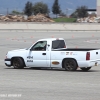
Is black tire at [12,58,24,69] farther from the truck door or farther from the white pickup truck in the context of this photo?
the truck door

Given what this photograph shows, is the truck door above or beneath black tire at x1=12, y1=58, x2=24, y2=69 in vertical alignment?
above

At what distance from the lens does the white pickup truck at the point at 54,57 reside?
63.2ft

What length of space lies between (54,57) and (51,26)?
60.1 meters

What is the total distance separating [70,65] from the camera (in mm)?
19578

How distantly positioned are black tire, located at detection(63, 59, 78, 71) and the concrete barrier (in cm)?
5810

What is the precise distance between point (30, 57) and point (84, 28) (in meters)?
58.5

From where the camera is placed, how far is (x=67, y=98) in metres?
11.6

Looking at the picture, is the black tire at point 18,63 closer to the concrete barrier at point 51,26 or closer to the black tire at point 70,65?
the black tire at point 70,65

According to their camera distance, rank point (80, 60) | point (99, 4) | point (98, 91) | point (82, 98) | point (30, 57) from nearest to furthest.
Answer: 1. point (82, 98)
2. point (98, 91)
3. point (80, 60)
4. point (30, 57)
5. point (99, 4)

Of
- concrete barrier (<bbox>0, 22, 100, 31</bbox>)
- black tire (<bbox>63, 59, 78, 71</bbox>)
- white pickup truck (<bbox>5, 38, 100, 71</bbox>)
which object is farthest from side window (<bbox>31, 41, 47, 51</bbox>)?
concrete barrier (<bbox>0, 22, 100, 31</bbox>)

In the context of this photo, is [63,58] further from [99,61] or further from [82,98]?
[82,98]

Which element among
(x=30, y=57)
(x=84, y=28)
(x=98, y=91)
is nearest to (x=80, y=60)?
(x=30, y=57)

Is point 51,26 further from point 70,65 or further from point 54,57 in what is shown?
point 70,65

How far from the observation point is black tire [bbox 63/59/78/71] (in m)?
19.4
